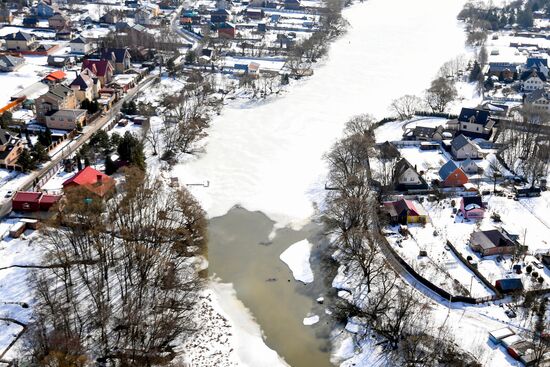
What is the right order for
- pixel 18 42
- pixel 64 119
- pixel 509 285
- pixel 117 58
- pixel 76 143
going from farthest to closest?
pixel 18 42, pixel 117 58, pixel 64 119, pixel 76 143, pixel 509 285

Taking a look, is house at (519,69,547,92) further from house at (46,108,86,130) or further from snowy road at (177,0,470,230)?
house at (46,108,86,130)

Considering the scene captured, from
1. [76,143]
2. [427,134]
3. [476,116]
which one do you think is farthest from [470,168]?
[76,143]

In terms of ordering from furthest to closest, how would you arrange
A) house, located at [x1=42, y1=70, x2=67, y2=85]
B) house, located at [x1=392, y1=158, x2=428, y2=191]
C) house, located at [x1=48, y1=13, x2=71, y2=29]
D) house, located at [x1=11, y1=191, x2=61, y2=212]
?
house, located at [x1=48, y1=13, x2=71, y2=29] → house, located at [x1=42, y1=70, x2=67, y2=85] → house, located at [x1=392, y1=158, x2=428, y2=191] → house, located at [x1=11, y1=191, x2=61, y2=212]

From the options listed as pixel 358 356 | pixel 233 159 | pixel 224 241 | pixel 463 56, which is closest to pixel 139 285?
pixel 224 241

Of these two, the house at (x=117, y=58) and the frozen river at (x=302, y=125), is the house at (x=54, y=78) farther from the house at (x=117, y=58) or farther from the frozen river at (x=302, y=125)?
the frozen river at (x=302, y=125)

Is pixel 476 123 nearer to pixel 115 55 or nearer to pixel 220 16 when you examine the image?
pixel 115 55

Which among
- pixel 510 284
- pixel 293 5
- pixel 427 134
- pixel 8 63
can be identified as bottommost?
pixel 510 284

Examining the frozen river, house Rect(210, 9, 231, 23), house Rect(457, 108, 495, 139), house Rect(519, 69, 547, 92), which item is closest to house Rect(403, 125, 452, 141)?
house Rect(457, 108, 495, 139)

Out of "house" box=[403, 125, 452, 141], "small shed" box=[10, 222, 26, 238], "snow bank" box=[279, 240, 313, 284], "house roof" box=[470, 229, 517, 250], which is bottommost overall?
"snow bank" box=[279, 240, 313, 284]
